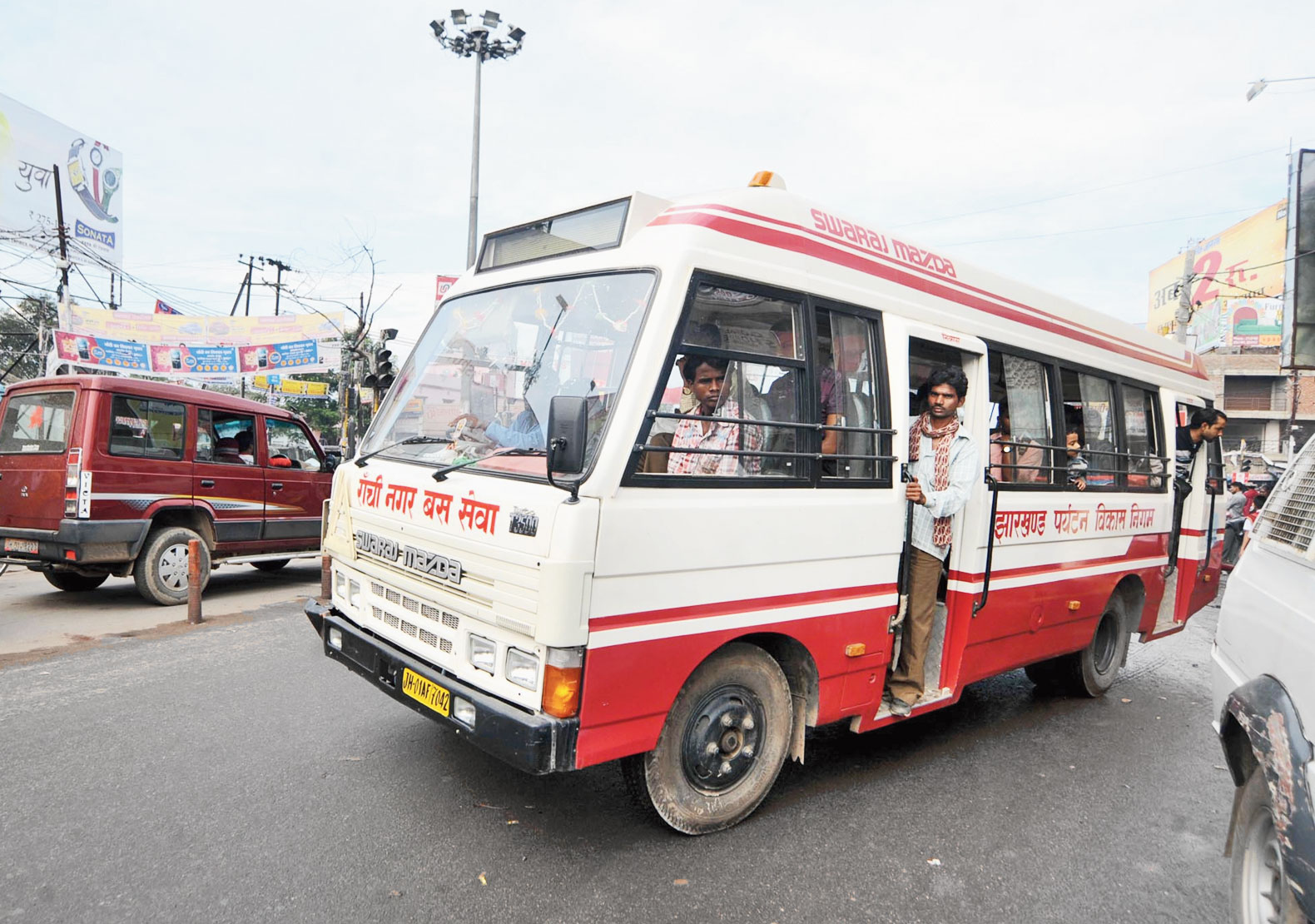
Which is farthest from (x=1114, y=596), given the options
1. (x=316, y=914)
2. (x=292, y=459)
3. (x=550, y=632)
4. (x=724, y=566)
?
(x=292, y=459)

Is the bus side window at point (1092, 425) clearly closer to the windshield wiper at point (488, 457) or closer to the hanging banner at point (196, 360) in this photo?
the windshield wiper at point (488, 457)

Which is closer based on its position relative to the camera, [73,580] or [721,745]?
[721,745]

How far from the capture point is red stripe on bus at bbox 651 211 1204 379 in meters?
3.33

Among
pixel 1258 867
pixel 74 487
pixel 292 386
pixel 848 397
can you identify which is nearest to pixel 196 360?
pixel 292 386

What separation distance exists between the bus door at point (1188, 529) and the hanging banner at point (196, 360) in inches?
1077

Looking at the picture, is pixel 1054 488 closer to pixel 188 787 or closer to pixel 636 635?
pixel 636 635

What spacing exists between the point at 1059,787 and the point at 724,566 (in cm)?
247

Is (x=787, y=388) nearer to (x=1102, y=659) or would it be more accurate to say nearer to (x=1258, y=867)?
(x=1258, y=867)

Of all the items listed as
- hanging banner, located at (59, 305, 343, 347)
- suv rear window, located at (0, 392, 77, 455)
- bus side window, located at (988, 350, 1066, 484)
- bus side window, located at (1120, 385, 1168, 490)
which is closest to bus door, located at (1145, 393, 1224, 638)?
bus side window, located at (1120, 385, 1168, 490)

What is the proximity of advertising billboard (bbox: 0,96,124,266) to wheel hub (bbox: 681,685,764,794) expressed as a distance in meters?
29.0

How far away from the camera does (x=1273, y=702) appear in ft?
7.39

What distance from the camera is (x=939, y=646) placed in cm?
451

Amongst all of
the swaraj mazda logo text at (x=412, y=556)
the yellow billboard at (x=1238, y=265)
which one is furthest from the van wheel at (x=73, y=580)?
the yellow billboard at (x=1238, y=265)

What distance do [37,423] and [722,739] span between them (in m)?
7.44
